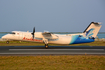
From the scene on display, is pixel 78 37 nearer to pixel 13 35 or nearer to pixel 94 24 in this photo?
pixel 94 24

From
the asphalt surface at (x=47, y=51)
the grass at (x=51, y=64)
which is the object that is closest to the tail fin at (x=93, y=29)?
the asphalt surface at (x=47, y=51)

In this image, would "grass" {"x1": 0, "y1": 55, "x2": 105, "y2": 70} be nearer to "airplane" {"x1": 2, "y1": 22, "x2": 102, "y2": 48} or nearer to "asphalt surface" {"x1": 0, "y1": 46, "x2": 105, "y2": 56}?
"asphalt surface" {"x1": 0, "y1": 46, "x2": 105, "y2": 56}

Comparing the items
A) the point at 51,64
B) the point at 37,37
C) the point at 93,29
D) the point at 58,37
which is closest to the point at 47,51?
the point at 37,37

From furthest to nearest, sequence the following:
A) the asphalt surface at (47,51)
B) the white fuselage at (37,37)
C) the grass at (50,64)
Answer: the white fuselage at (37,37) → the asphalt surface at (47,51) → the grass at (50,64)

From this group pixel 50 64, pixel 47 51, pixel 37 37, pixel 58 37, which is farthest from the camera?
pixel 58 37

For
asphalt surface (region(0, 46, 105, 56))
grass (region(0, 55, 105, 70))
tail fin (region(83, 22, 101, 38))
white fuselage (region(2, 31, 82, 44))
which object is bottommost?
grass (region(0, 55, 105, 70))

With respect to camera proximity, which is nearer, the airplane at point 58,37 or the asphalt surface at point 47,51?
the asphalt surface at point 47,51

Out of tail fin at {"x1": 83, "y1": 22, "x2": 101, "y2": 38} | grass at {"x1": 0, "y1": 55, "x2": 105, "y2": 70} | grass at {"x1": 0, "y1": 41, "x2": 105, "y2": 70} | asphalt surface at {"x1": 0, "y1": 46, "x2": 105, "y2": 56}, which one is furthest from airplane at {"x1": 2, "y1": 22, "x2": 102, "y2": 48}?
grass at {"x1": 0, "y1": 55, "x2": 105, "y2": 70}

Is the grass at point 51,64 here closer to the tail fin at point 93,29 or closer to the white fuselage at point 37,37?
the white fuselage at point 37,37

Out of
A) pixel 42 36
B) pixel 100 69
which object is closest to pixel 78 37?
pixel 42 36

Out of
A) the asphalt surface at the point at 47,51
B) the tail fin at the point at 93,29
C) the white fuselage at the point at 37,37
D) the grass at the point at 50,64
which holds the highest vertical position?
the tail fin at the point at 93,29

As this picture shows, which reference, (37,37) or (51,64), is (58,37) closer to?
(37,37)

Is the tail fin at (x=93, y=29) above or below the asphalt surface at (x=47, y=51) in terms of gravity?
above

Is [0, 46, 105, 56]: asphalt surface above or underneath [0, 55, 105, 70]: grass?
above
